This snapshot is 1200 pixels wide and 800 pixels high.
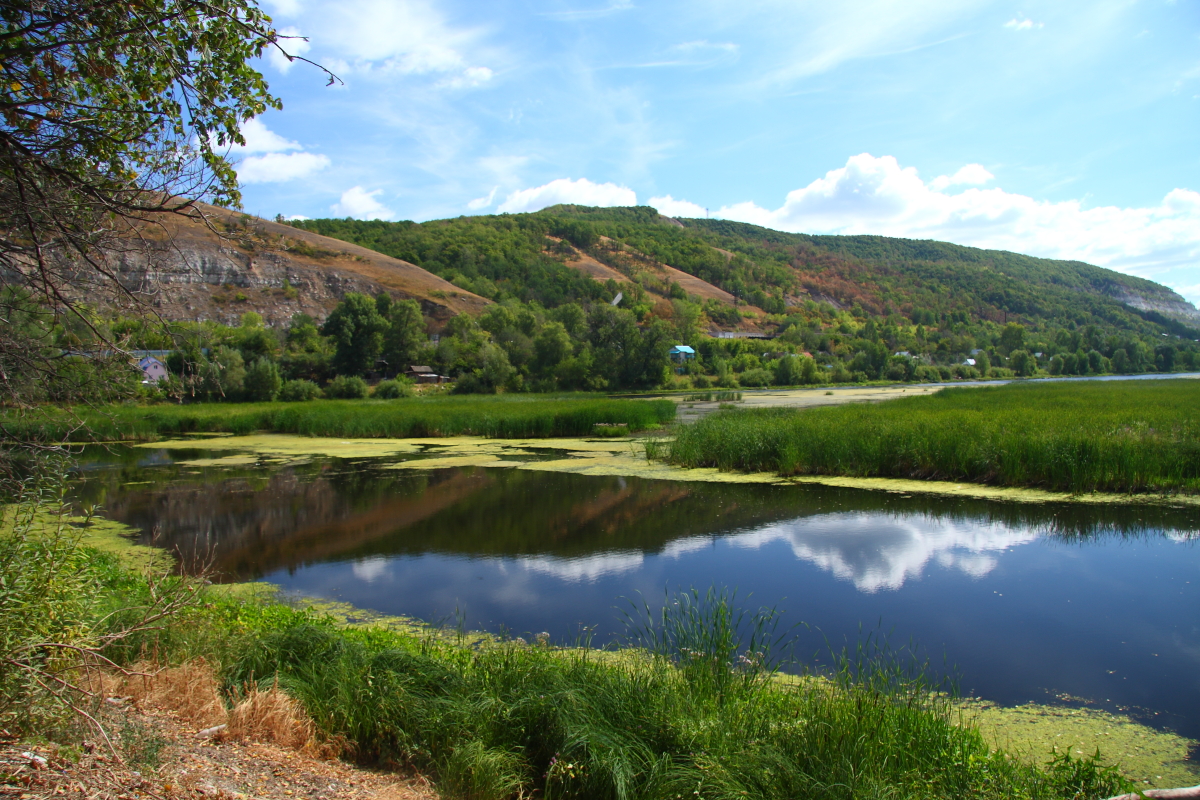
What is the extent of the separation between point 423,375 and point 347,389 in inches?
365

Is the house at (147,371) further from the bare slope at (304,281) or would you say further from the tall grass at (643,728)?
the bare slope at (304,281)

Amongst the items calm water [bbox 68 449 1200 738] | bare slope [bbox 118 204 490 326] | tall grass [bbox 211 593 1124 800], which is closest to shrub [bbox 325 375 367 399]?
bare slope [bbox 118 204 490 326]

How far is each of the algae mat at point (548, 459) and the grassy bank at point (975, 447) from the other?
0.43 meters

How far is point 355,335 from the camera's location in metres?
→ 54.7

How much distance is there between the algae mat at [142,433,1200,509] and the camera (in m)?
12.8

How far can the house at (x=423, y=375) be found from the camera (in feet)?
182

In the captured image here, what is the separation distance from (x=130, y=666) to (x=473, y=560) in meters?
5.68

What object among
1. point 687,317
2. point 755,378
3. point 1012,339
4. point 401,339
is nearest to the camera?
point 401,339

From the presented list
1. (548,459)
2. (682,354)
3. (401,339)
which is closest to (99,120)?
(548,459)

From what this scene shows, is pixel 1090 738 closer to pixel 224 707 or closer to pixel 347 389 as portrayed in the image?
pixel 224 707

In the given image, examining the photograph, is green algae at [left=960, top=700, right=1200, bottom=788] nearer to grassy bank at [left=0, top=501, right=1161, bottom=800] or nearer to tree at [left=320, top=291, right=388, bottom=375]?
grassy bank at [left=0, top=501, right=1161, bottom=800]

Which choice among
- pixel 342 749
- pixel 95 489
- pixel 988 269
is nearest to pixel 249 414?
pixel 95 489

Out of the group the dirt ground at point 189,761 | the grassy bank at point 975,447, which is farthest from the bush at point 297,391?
the dirt ground at point 189,761

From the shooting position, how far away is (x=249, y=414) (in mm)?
32281
